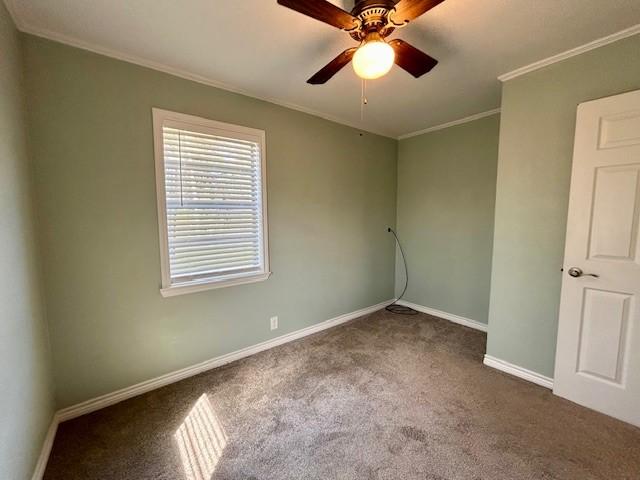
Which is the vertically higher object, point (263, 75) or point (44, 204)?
point (263, 75)

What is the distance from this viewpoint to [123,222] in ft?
6.30

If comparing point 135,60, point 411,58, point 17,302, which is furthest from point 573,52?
point 17,302

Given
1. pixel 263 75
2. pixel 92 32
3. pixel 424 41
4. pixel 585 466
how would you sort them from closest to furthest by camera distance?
pixel 585 466 < pixel 92 32 < pixel 424 41 < pixel 263 75

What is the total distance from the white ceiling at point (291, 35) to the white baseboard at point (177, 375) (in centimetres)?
233

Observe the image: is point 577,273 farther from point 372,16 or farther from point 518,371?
point 372,16

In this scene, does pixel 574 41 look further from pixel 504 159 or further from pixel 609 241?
pixel 609 241

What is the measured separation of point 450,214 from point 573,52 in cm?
178

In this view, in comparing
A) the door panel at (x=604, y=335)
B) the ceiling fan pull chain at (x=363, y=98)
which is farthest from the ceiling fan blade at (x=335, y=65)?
the door panel at (x=604, y=335)

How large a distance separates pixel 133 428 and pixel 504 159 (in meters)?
3.24

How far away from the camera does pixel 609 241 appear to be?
175 centimetres

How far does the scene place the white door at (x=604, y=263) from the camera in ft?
5.48

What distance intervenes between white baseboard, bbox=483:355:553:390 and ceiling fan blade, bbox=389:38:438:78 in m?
2.33

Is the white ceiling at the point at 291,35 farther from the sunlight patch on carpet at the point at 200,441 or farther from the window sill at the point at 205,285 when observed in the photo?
the sunlight patch on carpet at the point at 200,441

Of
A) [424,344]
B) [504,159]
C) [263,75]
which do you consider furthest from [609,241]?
[263,75]
